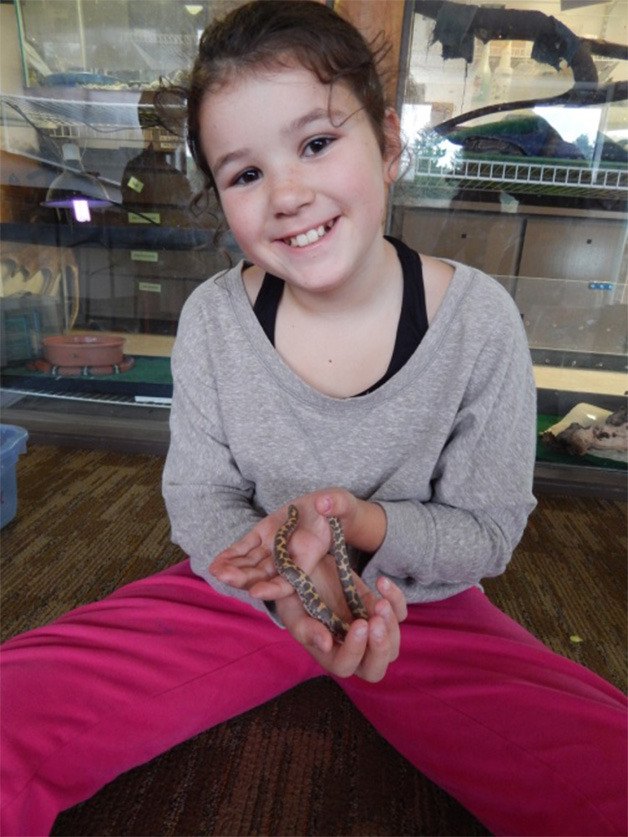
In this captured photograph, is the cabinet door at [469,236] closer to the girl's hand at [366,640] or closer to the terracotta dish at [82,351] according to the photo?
the terracotta dish at [82,351]

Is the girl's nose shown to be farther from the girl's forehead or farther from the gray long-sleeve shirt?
the gray long-sleeve shirt

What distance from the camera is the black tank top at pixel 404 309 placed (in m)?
0.92

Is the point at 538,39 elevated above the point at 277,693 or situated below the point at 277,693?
above

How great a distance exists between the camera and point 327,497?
0.73 metres

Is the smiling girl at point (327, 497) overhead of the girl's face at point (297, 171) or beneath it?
beneath

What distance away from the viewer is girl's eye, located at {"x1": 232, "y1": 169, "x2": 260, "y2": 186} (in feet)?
2.62

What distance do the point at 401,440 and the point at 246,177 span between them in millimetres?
416

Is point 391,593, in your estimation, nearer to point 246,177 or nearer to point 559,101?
point 246,177

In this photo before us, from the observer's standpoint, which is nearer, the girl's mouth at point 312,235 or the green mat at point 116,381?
the girl's mouth at point 312,235

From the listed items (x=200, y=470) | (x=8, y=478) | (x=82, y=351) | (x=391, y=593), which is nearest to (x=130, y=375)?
(x=82, y=351)

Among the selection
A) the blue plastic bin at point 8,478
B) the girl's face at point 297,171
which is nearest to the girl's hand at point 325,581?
the girl's face at point 297,171

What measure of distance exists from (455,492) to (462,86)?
1563 mm

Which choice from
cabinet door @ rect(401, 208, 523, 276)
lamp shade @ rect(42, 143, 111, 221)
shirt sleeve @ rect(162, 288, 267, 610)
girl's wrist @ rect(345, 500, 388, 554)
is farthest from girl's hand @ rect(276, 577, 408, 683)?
lamp shade @ rect(42, 143, 111, 221)

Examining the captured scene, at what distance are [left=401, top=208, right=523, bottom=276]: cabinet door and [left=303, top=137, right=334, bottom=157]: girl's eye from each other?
1.39 m
